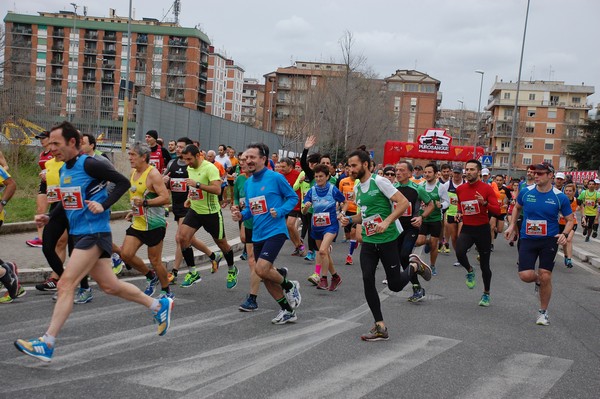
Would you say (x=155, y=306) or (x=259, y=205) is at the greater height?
(x=259, y=205)

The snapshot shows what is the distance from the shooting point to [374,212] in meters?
7.09

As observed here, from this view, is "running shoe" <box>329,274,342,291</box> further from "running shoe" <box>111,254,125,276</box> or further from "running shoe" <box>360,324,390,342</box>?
"running shoe" <box>111,254,125,276</box>

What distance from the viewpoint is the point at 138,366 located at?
17.1 feet

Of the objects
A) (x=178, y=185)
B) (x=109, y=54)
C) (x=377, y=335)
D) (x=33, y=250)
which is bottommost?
(x=33, y=250)

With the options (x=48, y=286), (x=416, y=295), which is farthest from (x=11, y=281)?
(x=416, y=295)

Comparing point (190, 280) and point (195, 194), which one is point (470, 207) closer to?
point (195, 194)

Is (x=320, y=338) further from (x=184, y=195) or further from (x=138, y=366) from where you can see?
(x=184, y=195)

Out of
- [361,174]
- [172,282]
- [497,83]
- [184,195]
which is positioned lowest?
[172,282]

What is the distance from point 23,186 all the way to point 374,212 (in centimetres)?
1454

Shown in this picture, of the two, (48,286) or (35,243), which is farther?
(35,243)

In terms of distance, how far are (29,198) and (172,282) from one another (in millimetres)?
9157

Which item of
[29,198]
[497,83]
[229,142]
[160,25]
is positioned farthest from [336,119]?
[497,83]

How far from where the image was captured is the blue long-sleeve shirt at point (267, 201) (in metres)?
7.39

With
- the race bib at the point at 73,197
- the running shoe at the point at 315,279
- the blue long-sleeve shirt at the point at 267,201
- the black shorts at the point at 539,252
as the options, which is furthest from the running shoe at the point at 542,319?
the race bib at the point at 73,197
